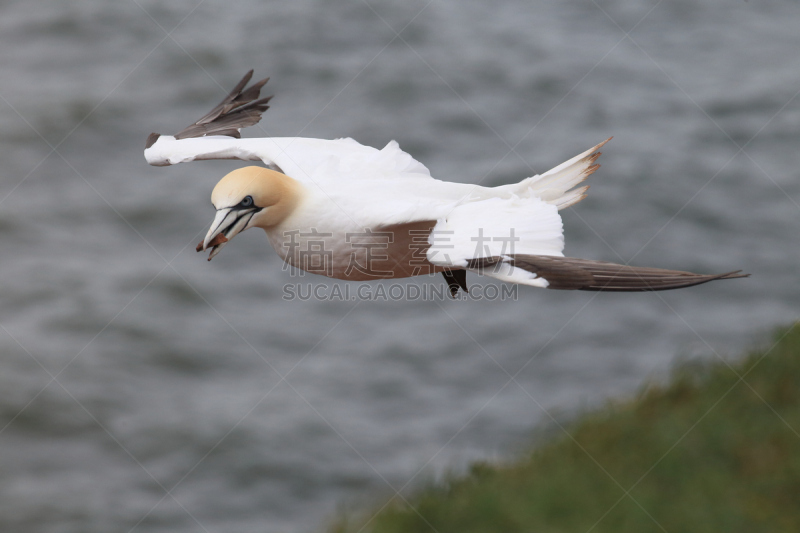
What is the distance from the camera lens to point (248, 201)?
5316mm

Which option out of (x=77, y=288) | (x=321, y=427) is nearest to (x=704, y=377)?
(x=321, y=427)

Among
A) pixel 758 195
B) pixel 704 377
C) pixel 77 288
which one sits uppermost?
pixel 704 377

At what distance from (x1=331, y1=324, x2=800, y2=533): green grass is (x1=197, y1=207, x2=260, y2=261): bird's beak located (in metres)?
3.17

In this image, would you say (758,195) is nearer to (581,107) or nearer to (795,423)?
(581,107)

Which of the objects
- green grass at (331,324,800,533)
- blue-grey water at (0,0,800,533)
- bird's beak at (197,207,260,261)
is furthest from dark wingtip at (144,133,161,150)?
blue-grey water at (0,0,800,533)

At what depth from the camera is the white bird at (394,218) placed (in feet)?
15.1

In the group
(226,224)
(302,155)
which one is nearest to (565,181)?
(302,155)

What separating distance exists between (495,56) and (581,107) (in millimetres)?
2489

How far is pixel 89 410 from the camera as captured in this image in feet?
46.2

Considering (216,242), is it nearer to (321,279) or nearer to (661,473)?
(661,473)

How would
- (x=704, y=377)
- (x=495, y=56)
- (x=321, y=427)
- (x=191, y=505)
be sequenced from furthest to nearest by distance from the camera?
1. (x=495, y=56)
2. (x=321, y=427)
3. (x=191, y=505)
4. (x=704, y=377)

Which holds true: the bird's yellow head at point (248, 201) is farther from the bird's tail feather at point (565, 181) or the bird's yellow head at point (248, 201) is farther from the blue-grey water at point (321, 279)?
the blue-grey water at point (321, 279)

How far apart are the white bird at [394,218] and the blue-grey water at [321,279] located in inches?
157

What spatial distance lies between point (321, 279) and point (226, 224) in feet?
27.6
